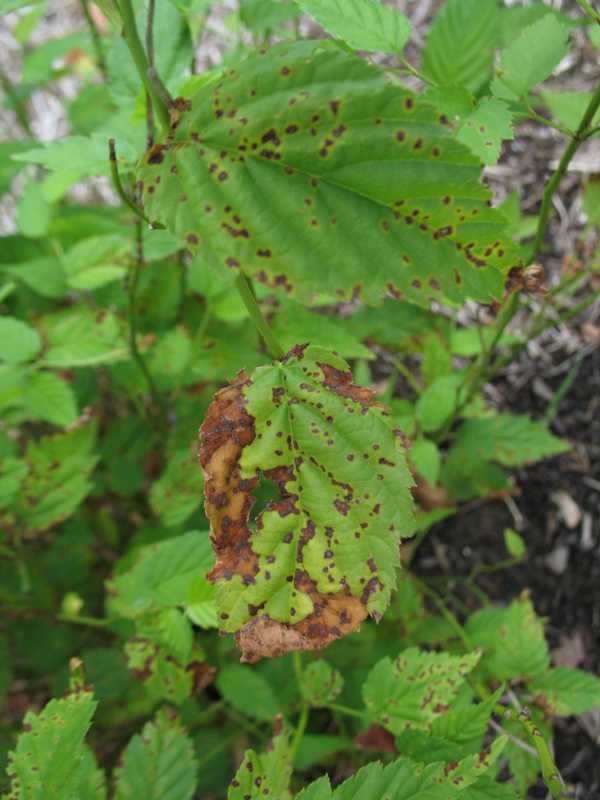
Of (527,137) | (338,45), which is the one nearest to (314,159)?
(338,45)

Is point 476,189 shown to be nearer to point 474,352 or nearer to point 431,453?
point 431,453

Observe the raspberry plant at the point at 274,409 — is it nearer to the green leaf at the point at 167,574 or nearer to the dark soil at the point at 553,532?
the green leaf at the point at 167,574

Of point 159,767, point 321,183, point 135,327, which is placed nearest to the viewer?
point 321,183

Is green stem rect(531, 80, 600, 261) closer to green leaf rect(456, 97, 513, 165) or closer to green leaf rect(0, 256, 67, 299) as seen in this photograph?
green leaf rect(456, 97, 513, 165)

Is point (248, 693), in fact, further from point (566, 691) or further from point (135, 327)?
point (135, 327)

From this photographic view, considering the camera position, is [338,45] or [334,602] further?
[338,45]

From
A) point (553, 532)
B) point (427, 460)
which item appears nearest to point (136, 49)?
point (427, 460)
